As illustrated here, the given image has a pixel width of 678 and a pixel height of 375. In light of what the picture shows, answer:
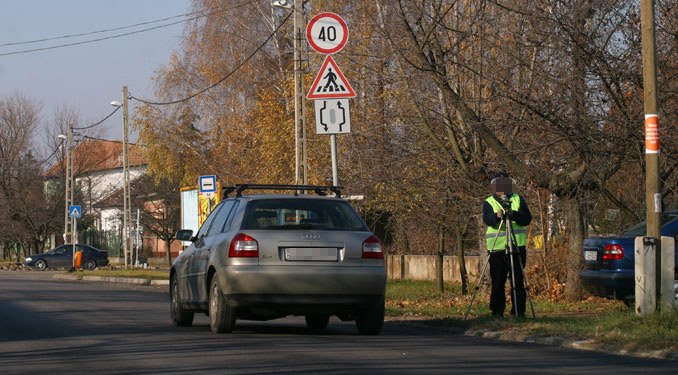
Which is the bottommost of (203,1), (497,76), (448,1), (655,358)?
(655,358)

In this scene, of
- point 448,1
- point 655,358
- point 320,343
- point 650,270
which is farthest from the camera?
point 448,1

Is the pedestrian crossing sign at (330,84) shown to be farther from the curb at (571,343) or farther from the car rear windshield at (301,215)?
the curb at (571,343)

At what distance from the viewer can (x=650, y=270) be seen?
12.7 meters

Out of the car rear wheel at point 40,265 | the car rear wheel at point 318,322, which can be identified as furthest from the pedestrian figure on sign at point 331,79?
the car rear wheel at point 40,265

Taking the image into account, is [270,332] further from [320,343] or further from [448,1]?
[448,1]

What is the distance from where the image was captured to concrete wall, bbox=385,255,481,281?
91.3ft

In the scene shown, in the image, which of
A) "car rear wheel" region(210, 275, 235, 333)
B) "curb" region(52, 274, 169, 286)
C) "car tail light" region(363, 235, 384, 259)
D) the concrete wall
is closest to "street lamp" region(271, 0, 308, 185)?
the concrete wall

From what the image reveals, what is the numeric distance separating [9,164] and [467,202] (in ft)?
168

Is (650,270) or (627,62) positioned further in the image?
(627,62)

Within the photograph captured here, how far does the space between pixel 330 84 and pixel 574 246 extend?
16.3ft

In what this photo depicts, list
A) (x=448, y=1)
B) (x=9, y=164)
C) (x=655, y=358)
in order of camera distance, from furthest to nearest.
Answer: (x=9, y=164) < (x=448, y=1) < (x=655, y=358)

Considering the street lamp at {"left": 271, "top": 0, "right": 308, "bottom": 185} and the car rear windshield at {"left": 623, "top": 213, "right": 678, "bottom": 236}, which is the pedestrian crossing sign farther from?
the street lamp at {"left": 271, "top": 0, "right": 308, "bottom": 185}

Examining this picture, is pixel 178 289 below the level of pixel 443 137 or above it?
below

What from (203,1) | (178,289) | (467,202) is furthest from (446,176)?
(203,1)
